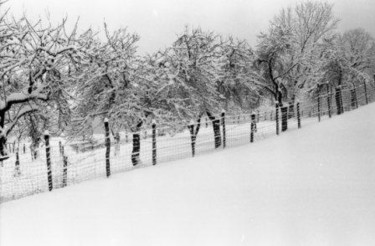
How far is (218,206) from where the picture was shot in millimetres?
6914

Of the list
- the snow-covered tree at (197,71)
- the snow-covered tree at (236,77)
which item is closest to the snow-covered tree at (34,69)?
the snow-covered tree at (197,71)

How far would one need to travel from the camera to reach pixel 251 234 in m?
5.47

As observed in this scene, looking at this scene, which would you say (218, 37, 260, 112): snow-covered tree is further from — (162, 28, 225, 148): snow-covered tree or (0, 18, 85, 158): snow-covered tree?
(0, 18, 85, 158): snow-covered tree

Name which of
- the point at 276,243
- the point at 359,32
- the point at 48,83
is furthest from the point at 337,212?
the point at 359,32

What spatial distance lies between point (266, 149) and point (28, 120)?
9458 millimetres

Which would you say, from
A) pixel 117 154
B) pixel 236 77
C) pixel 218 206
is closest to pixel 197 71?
pixel 236 77

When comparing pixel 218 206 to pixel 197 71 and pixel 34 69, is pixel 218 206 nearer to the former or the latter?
pixel 34 69

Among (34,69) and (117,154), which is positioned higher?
(34,69)

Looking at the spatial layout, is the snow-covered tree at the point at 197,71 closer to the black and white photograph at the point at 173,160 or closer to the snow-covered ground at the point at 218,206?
the black and white photograph at the point at 173,160

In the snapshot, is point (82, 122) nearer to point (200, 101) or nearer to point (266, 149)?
point (200, 101)

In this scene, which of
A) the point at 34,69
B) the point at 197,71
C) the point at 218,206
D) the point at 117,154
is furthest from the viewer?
the point at 117,154

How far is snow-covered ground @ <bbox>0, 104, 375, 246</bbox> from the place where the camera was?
5.52m

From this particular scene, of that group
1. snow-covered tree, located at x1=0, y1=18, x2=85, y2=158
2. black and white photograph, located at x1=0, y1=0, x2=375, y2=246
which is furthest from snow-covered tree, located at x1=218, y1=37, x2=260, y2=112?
snow-covered tree, located at x1=0, y1=18, x2=85, y2=158

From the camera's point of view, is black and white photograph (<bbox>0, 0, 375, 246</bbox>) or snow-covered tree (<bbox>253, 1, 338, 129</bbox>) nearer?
black and white photograph (<bbox>0, 0, 375, 246</bbox>)
